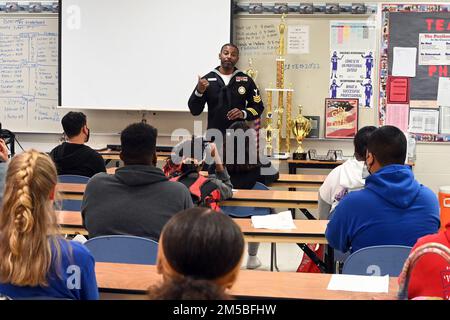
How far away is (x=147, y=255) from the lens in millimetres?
2334

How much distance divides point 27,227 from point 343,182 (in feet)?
7.21

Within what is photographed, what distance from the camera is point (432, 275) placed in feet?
5.73

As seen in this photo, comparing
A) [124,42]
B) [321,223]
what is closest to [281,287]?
[321,223]

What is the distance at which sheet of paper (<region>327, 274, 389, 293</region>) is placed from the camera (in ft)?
6.63

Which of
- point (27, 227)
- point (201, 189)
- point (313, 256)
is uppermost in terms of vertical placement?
point (27, 227)

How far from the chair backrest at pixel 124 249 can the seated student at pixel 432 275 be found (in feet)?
3.17

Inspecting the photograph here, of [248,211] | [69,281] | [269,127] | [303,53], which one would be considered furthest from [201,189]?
[303,53]

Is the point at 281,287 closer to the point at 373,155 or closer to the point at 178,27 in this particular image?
the point at 373,155

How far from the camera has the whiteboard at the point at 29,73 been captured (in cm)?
652

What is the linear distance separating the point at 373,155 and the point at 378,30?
368 cm

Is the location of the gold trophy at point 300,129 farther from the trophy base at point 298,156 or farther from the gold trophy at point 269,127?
the gold trophy at point 269,127

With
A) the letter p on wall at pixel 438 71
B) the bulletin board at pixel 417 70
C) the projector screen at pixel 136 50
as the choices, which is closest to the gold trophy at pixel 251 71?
the projector screen at pixel 136 50

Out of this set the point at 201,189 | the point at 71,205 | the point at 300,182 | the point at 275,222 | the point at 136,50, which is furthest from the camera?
the point at 136,50

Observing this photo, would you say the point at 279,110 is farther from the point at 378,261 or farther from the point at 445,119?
the point at 378,261
